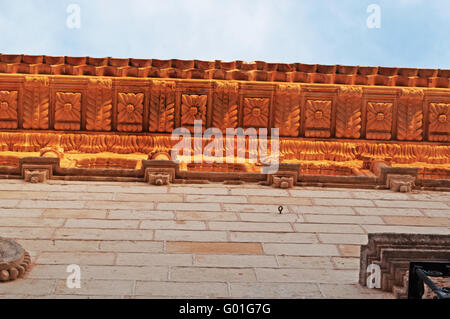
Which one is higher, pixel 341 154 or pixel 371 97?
pixel 371 97

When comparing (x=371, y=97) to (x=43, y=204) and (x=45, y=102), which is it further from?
(x=43, y=204)

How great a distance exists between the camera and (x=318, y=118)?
46.9 ft

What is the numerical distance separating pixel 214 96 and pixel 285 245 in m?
6.32

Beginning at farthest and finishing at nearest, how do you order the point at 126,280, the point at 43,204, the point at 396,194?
the point at 396,194
the point at 43,204
the point at 126,280

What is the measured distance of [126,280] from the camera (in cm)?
702

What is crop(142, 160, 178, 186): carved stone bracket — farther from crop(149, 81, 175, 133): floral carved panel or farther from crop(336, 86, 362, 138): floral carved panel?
crop(336, 86, 362, 138): floral carved panel

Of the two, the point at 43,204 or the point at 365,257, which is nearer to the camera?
the point at 365,257

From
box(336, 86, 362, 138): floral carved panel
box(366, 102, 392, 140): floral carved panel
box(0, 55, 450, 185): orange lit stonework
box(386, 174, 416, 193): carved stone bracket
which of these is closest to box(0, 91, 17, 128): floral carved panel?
box(0, 55, 450, 185): orange lit stonework

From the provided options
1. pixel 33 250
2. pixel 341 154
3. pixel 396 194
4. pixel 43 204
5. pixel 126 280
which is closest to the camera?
pixel 126 280

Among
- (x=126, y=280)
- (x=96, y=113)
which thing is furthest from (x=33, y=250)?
(x=96, y=113)

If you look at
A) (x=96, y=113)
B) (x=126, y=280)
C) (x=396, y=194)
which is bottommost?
(x=126, y=280)

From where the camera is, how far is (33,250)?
25.5 feet

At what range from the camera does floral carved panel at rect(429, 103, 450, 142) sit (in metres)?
14.3

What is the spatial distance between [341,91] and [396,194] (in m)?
3.94
